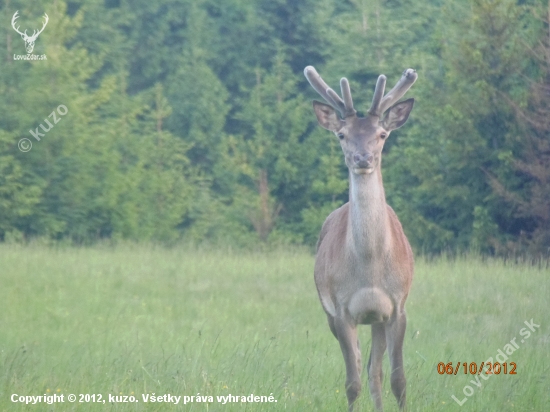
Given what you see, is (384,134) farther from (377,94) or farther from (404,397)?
(404,397)

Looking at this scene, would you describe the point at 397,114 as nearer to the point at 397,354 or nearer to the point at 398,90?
the point at 398,90

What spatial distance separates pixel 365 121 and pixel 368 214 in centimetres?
65

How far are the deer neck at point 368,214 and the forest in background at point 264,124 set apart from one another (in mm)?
12330

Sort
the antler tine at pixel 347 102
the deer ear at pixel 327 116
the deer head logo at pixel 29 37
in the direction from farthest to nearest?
the deer head logo at pixel 29 37
the deer ear at pixel 327 116
the antler tine at pixel 347 102

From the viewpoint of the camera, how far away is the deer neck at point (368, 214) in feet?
20.7

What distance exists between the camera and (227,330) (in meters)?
10.6

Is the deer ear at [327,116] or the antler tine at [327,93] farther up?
the antler tine at [327,93]

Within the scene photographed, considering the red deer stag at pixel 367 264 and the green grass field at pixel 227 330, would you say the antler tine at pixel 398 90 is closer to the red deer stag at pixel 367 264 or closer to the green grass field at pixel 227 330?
the red deer stag at pixel 367 264

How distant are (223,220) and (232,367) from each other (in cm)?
2028

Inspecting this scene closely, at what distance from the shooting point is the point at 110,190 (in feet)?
83.9

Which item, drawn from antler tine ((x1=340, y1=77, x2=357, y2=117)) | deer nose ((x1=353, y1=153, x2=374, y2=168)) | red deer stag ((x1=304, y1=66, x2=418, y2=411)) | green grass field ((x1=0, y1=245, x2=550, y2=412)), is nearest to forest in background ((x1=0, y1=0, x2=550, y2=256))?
green grass field ((x1=0, y1=245, x2=550, y2=412))

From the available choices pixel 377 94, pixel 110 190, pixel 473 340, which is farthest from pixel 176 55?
pixel 377 94
